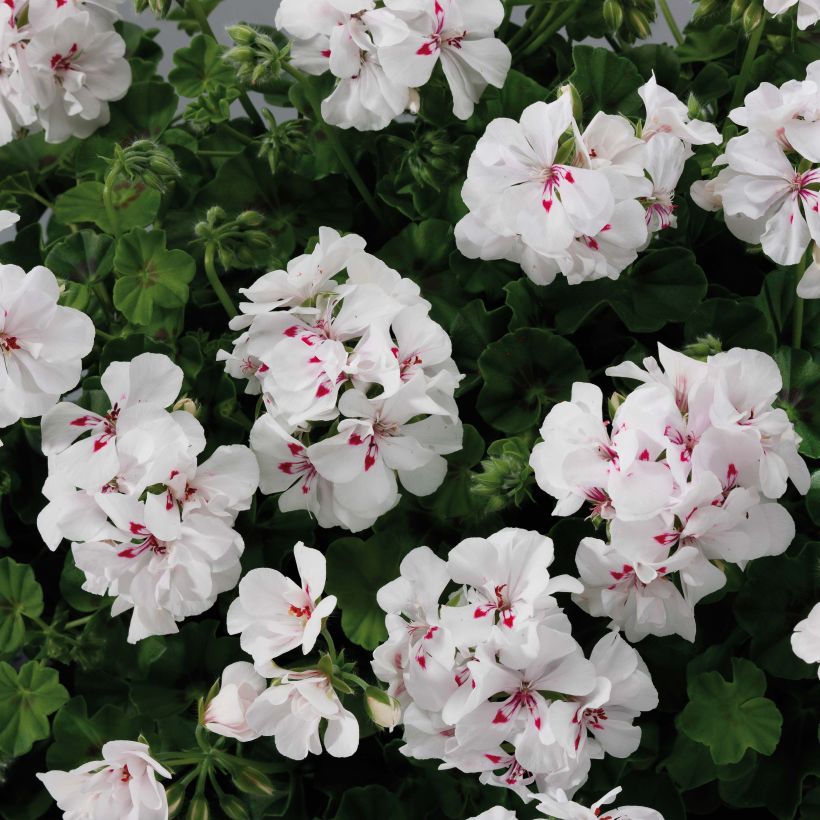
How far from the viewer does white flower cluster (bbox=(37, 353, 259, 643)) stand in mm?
882

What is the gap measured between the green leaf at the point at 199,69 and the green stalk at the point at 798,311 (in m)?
0.60

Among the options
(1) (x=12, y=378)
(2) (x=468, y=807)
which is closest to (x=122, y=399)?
(1) (x=12, y=378)

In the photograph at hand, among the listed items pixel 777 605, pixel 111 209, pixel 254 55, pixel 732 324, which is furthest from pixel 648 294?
pixel 111 209

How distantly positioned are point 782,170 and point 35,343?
1.89 ft

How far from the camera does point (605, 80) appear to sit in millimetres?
1203

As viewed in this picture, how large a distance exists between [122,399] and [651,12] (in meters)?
0.60

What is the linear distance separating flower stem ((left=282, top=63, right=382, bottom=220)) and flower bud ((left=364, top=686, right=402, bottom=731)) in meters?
0.53

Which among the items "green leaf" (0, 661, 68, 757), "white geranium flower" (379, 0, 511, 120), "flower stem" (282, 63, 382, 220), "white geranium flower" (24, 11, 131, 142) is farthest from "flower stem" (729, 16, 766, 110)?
"green leaf" (0, 661, 68, 757)

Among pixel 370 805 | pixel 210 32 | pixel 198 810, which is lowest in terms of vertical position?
pixel 370 805

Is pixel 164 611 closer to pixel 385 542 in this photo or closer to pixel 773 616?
pixel 385 542

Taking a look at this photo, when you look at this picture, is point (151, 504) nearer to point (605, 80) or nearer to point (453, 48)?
point (453, 48)

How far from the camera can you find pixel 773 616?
1.02 metres

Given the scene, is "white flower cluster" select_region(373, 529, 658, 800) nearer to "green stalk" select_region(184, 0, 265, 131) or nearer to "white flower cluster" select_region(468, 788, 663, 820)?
"white flower cluster" select_region(468, 788, 663, 820)

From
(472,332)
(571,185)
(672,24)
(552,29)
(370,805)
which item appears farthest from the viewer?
(672,24)
